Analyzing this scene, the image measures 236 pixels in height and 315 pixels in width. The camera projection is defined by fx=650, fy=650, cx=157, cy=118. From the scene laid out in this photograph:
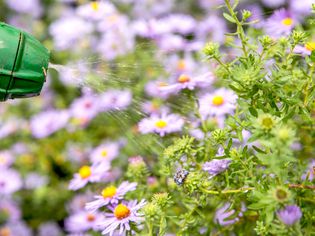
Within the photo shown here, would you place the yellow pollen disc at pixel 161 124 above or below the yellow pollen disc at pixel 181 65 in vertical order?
above

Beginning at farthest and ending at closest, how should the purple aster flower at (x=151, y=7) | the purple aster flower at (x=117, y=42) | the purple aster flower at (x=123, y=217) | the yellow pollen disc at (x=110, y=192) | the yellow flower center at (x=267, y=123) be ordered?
the purple aster flower at (x=151, y=7)
the purple aster flower at (x=117, y=42)
the yellow pollen disc at (x=110, y=192)
the purple aster flower at (x=123, y=217)
the yellow flower center at (x=267, y=123)

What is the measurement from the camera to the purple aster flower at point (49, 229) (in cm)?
164

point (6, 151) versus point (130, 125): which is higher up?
point (130, 125)

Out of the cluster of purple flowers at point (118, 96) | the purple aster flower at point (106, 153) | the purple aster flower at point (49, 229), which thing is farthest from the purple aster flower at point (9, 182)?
the purple aster flower at point (106, 153)

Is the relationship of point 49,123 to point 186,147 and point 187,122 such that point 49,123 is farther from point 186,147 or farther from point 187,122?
point 186,147

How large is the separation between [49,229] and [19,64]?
0.87m

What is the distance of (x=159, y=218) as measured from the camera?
87 centimetres

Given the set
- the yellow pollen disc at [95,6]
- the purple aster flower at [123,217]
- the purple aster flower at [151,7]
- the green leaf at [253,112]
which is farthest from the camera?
the purple aster flower at [151,7]

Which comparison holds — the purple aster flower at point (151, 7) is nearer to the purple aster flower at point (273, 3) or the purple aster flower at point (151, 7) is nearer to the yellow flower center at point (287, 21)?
the purple aster flower at point (273, 3)

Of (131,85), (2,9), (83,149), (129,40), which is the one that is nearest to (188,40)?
(129,40)

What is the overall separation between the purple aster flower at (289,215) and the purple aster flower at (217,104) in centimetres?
51

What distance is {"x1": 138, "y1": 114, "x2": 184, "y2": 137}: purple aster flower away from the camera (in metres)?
1.14

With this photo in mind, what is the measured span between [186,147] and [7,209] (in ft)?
2.97

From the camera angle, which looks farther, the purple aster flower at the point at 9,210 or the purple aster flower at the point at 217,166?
the purple aster flower at the point at 9,210
